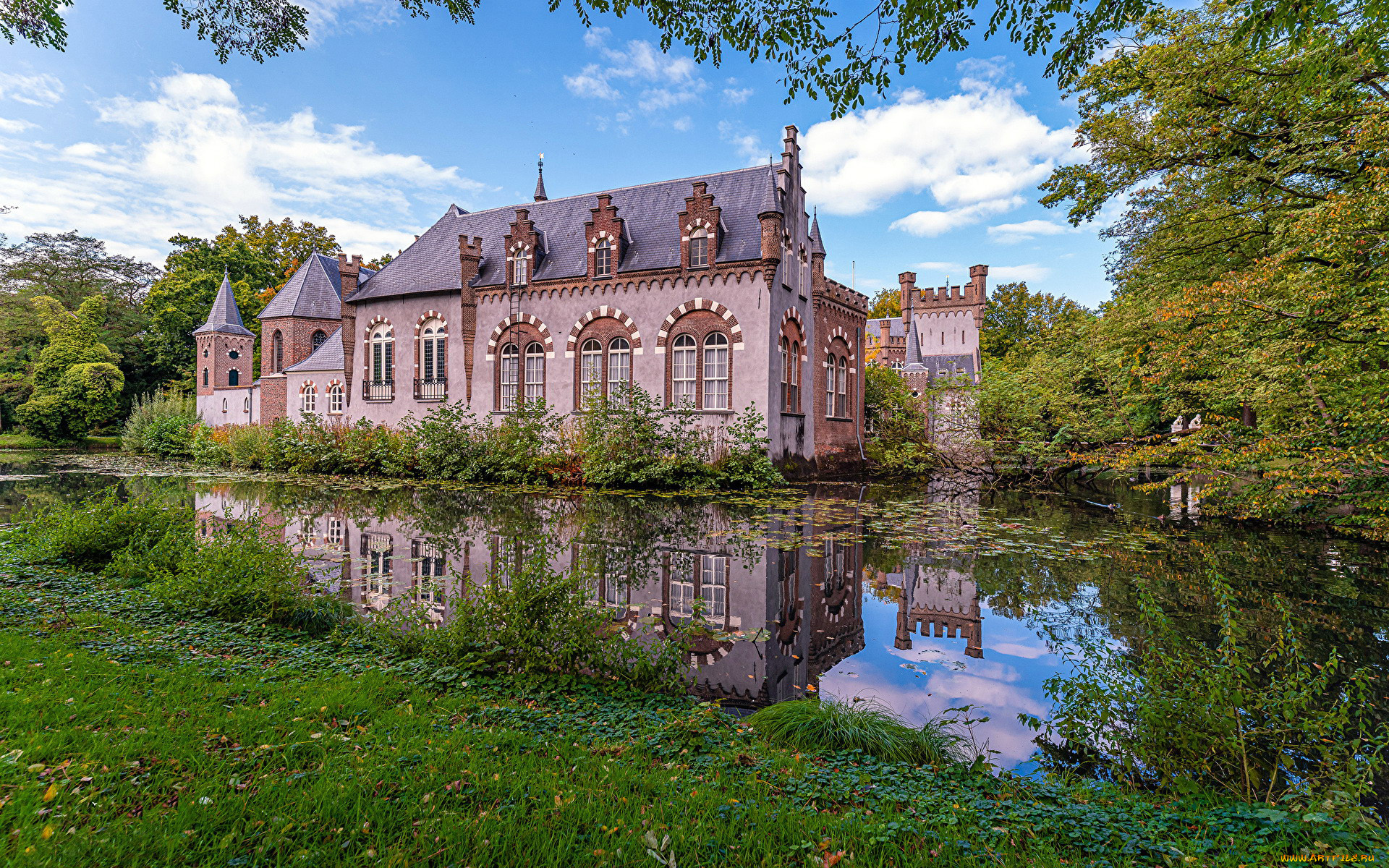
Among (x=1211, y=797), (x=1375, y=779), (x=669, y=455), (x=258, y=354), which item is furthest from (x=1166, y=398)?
(x=258, y=354)

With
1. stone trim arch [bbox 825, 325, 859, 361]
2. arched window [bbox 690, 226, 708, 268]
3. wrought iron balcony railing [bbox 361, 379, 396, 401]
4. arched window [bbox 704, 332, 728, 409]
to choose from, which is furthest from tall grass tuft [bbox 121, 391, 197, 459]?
stone trim arch [bbox 825, 325, 859, 361]

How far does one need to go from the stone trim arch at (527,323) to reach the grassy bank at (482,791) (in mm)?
17631

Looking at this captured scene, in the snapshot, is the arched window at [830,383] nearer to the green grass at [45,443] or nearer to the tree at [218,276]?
the tree at [218,276]

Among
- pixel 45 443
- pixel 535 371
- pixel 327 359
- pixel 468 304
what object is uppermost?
pixel 468 304

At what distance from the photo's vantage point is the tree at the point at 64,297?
127 feet

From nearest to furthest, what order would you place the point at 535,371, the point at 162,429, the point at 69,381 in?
the point at 535,371, the point at 162,429, the point at 69,381

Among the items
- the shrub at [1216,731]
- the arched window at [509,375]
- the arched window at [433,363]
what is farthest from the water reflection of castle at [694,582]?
the arched window at [433,363]

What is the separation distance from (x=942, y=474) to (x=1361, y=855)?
2256cm

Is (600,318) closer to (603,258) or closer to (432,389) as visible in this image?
(603,258)

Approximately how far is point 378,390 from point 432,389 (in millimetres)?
2752

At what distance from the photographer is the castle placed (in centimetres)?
1877

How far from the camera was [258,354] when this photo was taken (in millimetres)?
37656

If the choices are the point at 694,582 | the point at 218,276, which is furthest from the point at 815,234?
the point at 218,276

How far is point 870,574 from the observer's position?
791 centimetres
